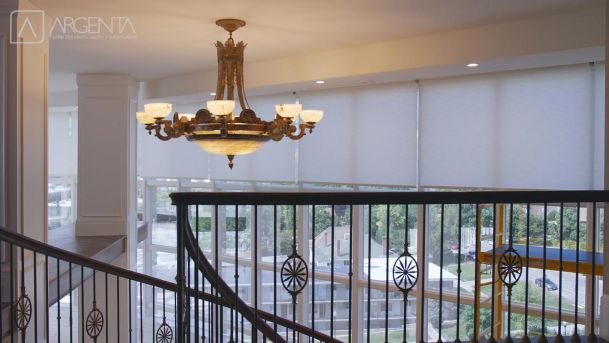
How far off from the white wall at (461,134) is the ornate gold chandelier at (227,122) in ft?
7.81

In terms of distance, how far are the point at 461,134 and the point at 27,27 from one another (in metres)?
4.47

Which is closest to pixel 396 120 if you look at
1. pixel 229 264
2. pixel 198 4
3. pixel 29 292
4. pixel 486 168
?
pixel 486 168

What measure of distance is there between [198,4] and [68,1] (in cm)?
102

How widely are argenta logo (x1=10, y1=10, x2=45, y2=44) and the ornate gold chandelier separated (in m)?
0.97

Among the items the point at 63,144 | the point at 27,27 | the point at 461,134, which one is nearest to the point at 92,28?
the point at 27,27

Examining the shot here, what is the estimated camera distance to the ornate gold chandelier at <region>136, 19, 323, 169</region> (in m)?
3.80

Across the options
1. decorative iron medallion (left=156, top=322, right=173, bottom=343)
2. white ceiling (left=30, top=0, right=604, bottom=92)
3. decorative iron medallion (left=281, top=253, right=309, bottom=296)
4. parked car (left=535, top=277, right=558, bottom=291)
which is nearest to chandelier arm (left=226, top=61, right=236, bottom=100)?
white ceiling (left=30, top=0, right=604, bottom=92)

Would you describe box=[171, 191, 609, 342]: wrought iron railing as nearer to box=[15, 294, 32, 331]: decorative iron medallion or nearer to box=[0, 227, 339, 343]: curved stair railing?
box=[0, 227, 339, 343]: curved stair railing

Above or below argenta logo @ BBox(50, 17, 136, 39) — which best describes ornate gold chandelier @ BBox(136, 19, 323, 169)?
below

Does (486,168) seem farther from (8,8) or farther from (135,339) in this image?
(135,339)

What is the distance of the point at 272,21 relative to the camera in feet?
14.9

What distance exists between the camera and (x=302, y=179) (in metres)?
7.24

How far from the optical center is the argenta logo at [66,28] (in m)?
Answer: 3.76

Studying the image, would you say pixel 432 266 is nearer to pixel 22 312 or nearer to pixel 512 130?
pixel 512 130
